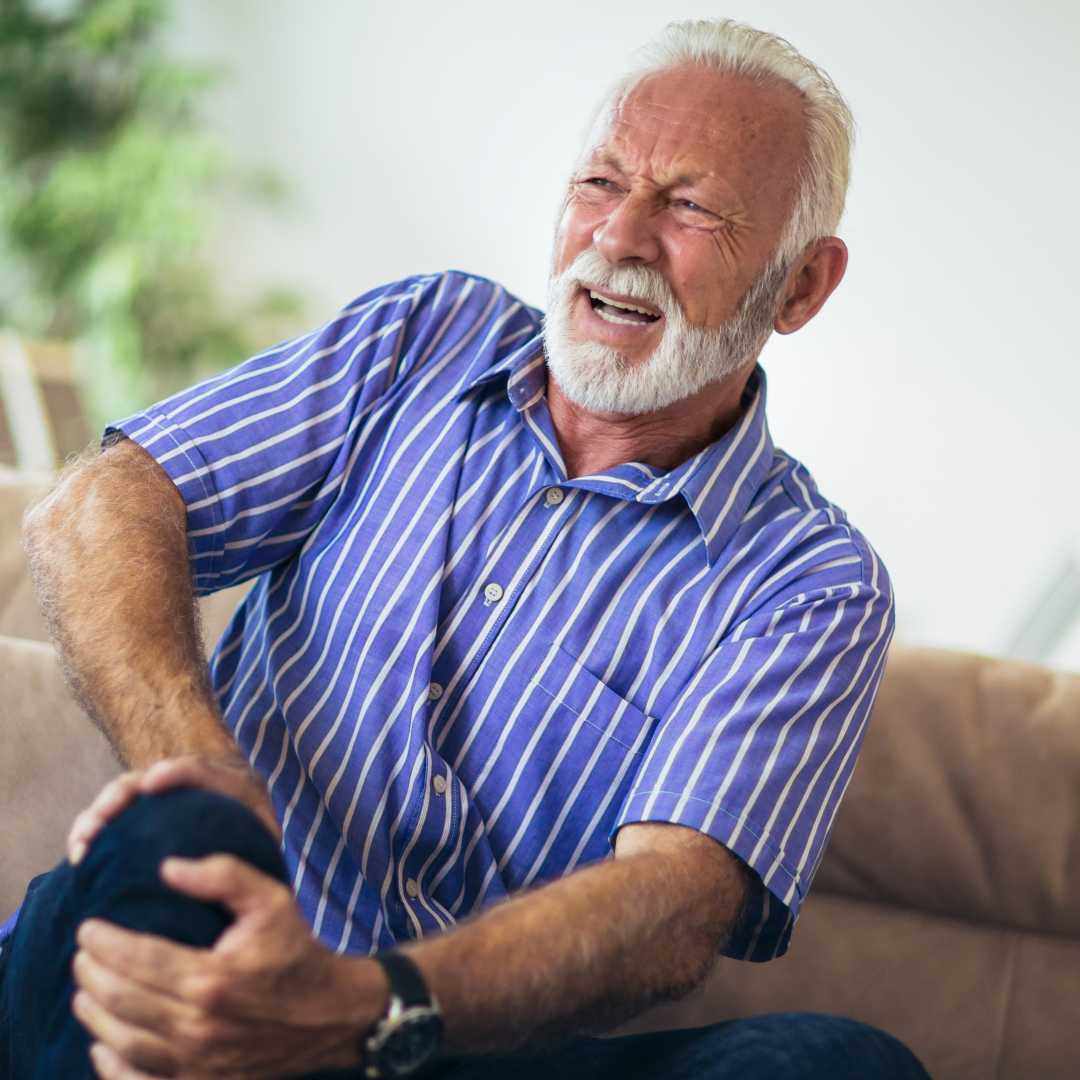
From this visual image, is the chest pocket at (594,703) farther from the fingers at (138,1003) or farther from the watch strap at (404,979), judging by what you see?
the fingers at (138,1003)

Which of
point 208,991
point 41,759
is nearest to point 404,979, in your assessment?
point 208,991

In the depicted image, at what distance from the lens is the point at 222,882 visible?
81 centimetres

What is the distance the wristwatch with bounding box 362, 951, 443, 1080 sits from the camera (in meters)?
0.84

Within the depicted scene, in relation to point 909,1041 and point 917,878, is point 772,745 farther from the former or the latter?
point 909,1041

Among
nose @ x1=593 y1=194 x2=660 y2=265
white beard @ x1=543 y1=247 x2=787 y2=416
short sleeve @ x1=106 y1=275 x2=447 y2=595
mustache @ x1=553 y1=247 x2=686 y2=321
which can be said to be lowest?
short sleeve @ x1=106 y1=275 x2=447 y2=595

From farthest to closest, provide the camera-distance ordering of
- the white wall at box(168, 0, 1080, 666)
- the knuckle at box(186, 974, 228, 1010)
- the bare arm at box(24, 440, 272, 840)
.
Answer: the white wall at box(168, 0, 1080, 666) → the bare arm at box(24, 440, 272, 840) → the knuckle at box(186, 974, 228, 1010)

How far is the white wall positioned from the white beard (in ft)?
4.85

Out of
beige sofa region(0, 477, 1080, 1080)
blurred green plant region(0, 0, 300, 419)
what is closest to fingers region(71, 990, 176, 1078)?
beige sofa region(0, 477, 1080, 1080)

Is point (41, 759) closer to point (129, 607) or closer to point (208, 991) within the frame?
point (129, 607)

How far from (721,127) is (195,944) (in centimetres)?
97

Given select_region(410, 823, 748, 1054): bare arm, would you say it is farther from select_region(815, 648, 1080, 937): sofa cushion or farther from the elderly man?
select_region(815, 648, 1080, 937): sofa cushion

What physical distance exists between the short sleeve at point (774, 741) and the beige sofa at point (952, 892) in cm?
31

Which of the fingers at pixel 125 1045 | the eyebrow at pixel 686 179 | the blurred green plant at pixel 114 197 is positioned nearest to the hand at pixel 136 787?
the fingers at pixel 125 1045

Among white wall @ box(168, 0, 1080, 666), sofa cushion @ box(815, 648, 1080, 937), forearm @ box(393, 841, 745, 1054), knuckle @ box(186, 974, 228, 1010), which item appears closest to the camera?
knuckle @ box(186, 974, 228, 1010)
